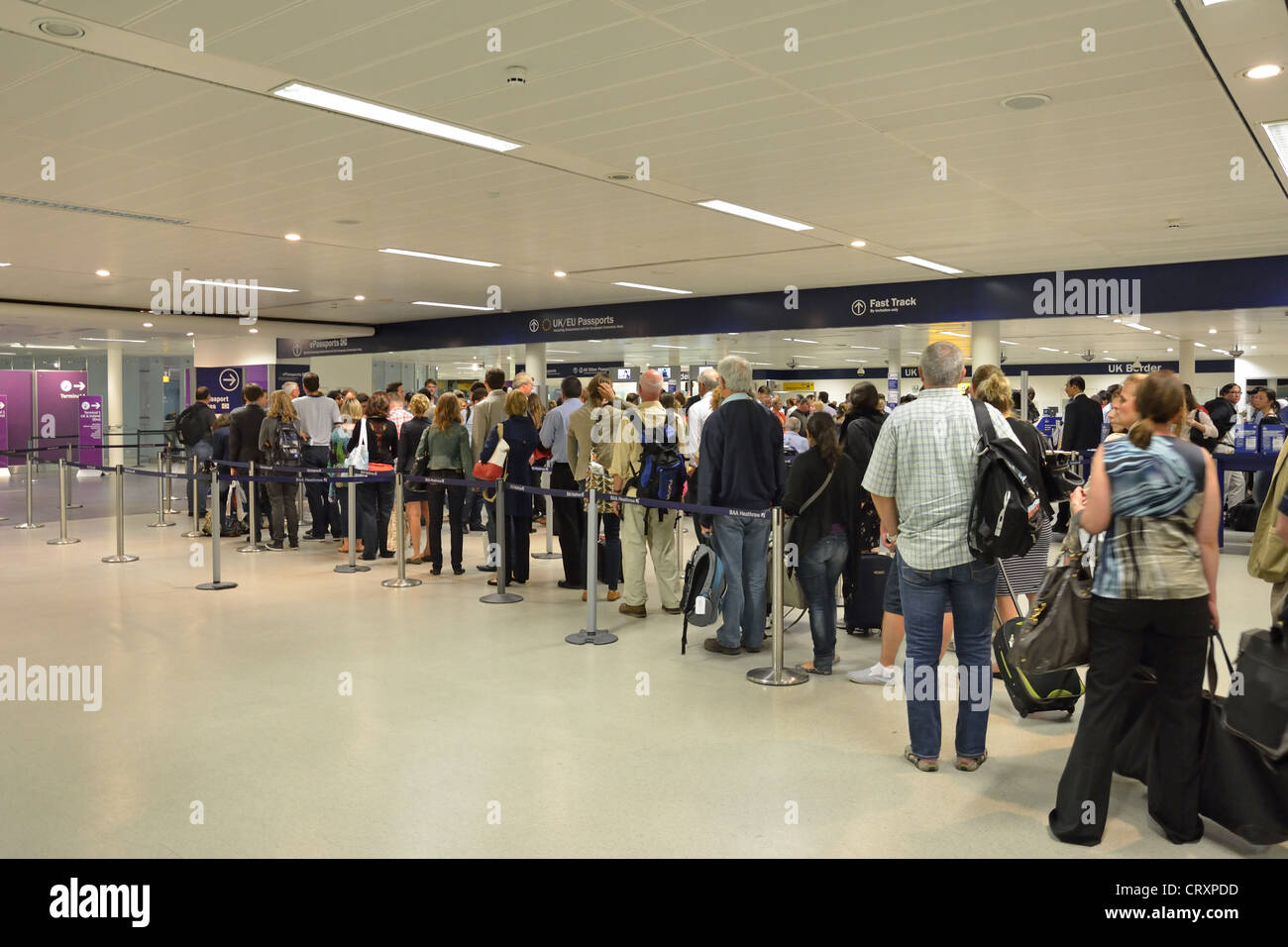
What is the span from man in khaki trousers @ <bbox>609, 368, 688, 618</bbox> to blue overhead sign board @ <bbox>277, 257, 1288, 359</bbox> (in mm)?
7925

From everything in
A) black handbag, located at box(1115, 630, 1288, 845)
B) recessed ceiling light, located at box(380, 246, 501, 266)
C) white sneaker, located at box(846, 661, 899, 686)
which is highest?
recessed ceiling light, located at box(380, 246, 501, 266)

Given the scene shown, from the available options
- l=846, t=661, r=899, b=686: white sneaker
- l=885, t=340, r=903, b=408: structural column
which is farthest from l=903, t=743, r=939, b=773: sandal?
l=885, t=340, r=903, b=408: structural column

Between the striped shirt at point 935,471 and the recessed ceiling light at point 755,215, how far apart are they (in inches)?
186

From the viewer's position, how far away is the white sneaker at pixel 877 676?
528cm

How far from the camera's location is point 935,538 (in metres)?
3.82

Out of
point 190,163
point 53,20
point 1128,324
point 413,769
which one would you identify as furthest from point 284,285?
point 1128,324

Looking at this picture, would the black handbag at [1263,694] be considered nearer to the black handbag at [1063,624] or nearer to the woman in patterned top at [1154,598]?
the woman in patterned top at [1154,598]

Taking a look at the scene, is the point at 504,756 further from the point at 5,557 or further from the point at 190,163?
the point at 5,557

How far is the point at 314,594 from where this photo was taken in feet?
25.7

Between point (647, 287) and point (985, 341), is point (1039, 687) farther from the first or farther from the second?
point (647, 287)

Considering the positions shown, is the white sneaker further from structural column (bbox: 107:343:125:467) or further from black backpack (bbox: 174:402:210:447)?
structural column (bbox: 107:343:125:467)

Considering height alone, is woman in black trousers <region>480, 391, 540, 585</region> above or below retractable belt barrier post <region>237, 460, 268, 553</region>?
above

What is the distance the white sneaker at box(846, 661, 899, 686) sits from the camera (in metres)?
5.28

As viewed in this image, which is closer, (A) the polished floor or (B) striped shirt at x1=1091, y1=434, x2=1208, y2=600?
(B) striped shirt at x1=1091, y1=434, x2=1208, y2=600
